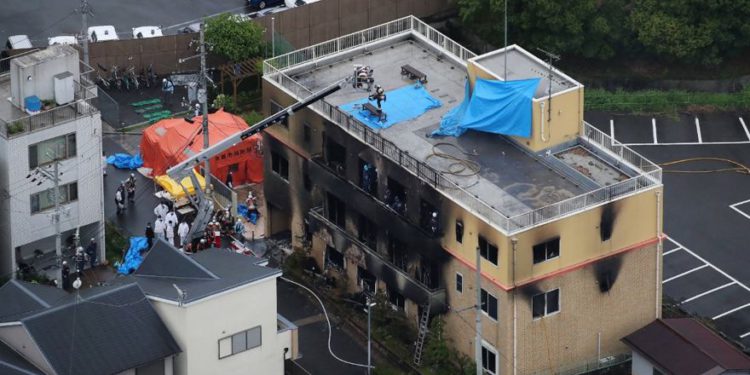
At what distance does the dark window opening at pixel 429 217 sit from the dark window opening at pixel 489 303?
4.40m

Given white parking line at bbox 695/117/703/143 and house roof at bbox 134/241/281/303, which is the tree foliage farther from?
house roof at bbox 134/241/281/303

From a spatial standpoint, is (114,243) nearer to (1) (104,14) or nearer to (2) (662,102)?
(1) (104,14)

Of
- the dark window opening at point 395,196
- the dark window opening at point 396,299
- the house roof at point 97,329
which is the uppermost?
the dark window opening at point 395,196

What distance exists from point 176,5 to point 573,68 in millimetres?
27548

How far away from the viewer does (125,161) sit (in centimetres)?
12925

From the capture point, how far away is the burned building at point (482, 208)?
350ft

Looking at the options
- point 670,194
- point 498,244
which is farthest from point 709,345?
point 670,194

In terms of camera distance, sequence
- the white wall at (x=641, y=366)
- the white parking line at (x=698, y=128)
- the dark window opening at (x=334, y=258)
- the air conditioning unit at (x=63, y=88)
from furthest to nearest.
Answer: the white parking line at (x=698, y=128) < the dark window opening at (x=334, y=258) < the air conditioning unit at (x=63, y=88) < the white wall at (x=641, y=366)

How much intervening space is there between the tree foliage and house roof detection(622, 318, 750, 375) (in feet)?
107

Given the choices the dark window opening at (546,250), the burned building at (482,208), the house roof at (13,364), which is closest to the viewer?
the house roof at (13,364)

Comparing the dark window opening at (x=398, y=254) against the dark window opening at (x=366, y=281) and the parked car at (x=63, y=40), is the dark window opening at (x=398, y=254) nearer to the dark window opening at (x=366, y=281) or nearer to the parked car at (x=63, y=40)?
the dark window opening at (x=366, y=281)

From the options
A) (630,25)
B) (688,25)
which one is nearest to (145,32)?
(630,25)

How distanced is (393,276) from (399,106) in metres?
9.92

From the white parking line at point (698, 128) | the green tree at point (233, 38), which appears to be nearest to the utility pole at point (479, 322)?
the white parking line at point (698, 128)
